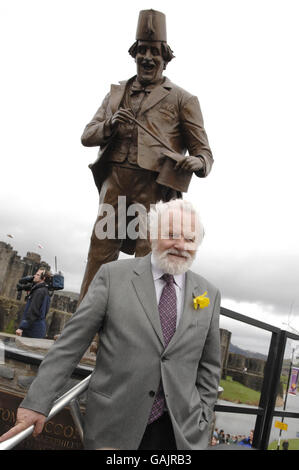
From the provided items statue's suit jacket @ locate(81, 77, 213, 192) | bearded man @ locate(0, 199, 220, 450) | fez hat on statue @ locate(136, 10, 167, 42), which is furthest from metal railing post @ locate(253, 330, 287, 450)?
fez hat on statue @ locate(136, 10, 167, 42)

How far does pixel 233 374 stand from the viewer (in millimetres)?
25234

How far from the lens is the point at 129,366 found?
184 centimetres

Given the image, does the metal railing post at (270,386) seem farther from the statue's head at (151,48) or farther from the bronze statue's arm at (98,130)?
the statue's head at (151,48)

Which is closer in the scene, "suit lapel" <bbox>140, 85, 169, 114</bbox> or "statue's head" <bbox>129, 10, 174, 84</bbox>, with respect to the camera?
"statue's head" <bbox>129, 10, 174, 84</bbox>

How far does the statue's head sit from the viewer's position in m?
3.26

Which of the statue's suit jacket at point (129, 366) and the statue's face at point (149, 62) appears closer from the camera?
the statue's suit jacket at point (129, 366)

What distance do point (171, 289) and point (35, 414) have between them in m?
0.80

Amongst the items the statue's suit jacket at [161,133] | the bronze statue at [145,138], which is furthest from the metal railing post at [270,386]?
the statue's suit jacket at [161,133]

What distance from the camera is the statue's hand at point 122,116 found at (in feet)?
10.4

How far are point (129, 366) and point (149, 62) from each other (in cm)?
243

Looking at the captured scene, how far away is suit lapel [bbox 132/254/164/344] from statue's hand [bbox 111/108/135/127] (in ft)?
4.59

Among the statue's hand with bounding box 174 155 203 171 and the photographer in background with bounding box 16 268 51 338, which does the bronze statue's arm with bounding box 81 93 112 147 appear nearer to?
the statue's hand with bounding box 174 155 203 171

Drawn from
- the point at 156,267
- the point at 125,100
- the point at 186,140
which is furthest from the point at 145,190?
the point at 156,267
